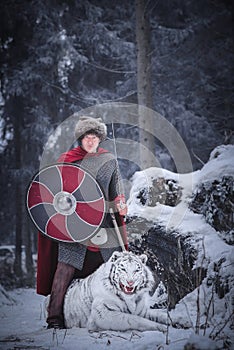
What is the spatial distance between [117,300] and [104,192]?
0.86 meters

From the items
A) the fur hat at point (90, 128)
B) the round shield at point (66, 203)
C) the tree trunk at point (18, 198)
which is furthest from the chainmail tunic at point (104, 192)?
the tree trunk at point (18, 198)

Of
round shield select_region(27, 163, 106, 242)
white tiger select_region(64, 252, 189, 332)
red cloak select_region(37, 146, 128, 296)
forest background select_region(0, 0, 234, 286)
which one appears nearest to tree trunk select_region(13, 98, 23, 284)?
forest background select_region(0, 0, 234, 286)

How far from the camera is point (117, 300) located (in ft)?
8.39

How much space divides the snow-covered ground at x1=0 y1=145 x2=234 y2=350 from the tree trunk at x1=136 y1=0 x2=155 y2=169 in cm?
155

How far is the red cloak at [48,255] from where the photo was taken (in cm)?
297

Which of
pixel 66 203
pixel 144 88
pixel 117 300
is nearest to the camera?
pixel 117 300

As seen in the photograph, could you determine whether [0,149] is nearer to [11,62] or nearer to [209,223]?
[11,62]

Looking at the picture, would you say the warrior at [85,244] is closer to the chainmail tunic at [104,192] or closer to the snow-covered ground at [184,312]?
the chainmail tunic at [104,192]

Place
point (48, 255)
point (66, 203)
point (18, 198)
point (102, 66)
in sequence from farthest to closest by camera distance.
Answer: point (18, 198), point (102, 66), point (48, 255), point (66, 203)

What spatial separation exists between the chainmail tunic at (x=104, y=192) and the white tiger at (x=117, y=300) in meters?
0.19

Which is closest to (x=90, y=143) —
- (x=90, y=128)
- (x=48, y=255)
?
(x=90, y=128)

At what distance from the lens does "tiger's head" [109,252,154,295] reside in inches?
102

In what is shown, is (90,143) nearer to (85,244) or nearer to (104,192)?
(104,192)

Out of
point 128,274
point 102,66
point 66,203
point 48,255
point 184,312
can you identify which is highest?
point 102,66
